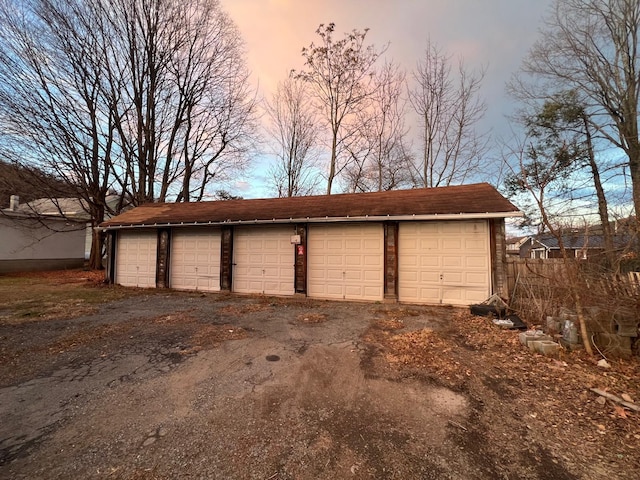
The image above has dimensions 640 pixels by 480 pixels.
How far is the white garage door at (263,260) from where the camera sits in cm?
952

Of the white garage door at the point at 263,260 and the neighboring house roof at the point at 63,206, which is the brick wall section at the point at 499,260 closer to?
the white garage door at the point at 263,260

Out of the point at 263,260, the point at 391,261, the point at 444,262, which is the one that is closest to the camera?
the point at 444,262

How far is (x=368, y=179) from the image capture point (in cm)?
1962

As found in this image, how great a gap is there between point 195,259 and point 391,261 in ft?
22.8

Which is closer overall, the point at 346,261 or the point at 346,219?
the point at 346,219

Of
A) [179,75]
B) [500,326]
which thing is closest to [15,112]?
[179,75]

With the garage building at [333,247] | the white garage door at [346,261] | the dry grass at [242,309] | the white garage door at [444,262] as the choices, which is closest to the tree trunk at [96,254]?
the garage building at [333,247]

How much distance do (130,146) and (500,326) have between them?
2020 cm

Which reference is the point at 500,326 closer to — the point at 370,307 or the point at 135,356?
the point at 370,307

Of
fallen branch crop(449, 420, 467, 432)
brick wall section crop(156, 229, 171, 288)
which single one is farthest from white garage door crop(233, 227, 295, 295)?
fallen branch crop(449, 420, 467, 432)

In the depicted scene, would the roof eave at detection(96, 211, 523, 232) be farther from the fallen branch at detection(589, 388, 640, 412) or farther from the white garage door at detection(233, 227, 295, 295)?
the fallen branch at detection(589, 388, 640, 412)

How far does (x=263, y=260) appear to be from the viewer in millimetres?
9797

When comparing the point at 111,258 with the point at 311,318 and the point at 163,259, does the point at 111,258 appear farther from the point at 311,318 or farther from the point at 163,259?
the point at 311,318

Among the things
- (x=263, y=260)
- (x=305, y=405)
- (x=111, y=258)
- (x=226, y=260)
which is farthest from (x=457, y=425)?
(x=111, y=258)
